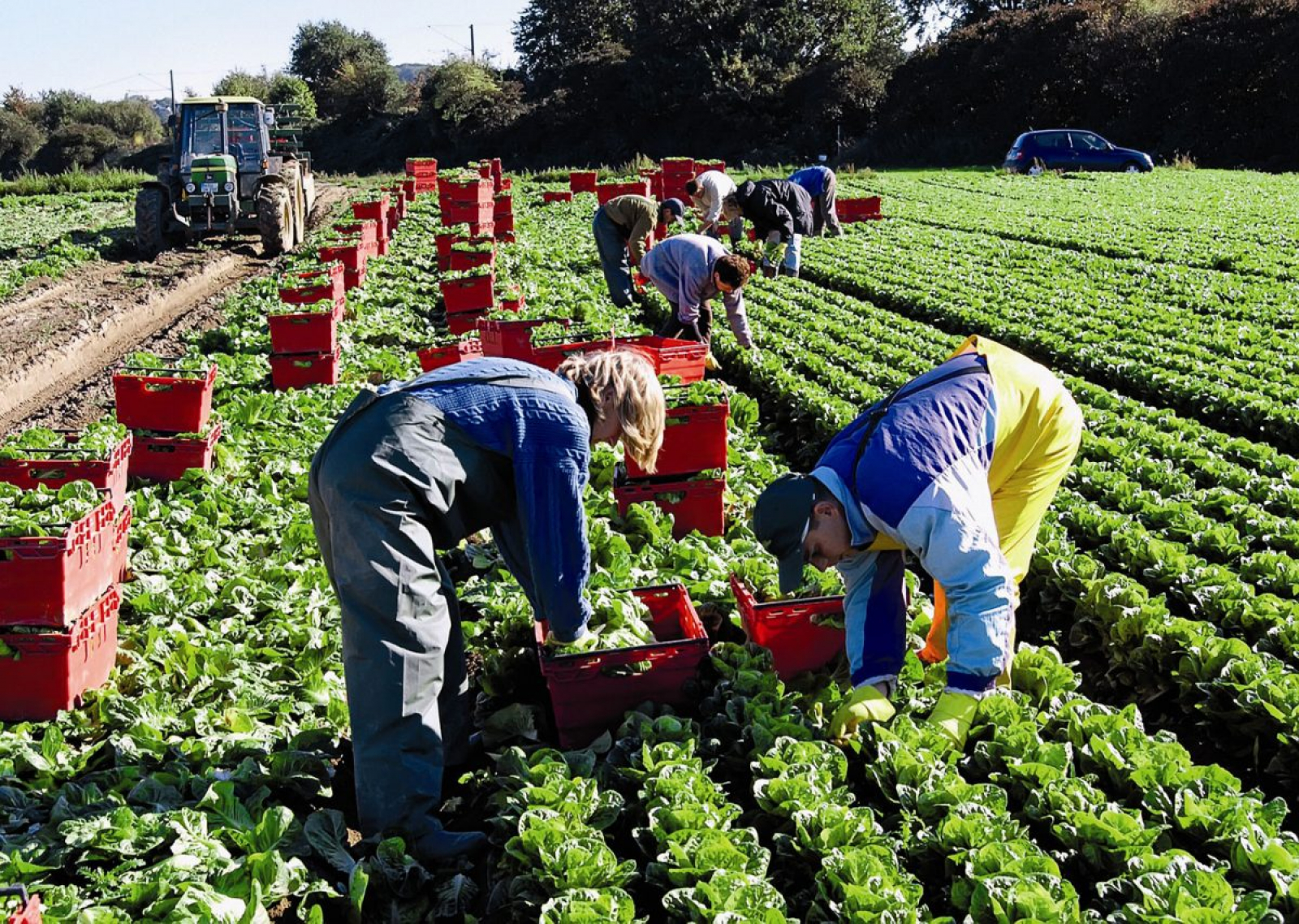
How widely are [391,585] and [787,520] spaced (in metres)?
1.25

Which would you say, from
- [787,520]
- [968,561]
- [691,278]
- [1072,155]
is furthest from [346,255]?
[1072,155]

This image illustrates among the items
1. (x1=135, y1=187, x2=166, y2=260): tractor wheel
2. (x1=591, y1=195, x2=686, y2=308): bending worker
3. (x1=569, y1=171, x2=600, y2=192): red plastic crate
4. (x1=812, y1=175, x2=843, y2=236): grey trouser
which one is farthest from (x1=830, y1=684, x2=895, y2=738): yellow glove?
(x1=569, y1=171, x2=600, y2=192): red plastic crate

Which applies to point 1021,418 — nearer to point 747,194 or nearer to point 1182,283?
point 747,194

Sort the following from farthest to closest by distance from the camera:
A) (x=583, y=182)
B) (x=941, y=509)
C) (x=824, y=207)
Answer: (x=583, y=182) → (x=824, y=207) → (x=941, y=509)

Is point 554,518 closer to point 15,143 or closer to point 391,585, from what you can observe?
point 391,585

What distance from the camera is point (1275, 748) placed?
180 inches

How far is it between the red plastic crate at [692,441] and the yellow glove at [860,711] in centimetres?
256

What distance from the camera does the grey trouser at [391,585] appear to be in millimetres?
3582

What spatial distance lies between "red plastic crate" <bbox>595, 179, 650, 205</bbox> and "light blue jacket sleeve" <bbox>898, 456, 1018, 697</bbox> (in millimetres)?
19123

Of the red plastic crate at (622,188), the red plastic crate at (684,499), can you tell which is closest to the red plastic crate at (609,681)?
the red plastic crate at (684,499)

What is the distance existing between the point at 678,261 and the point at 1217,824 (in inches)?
264

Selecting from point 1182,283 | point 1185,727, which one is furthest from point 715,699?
point 1182,283

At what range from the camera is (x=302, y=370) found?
998 cm

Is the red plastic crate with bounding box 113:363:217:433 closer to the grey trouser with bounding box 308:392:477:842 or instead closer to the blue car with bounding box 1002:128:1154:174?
the grey trouser with bounding box 308:392:477:842
